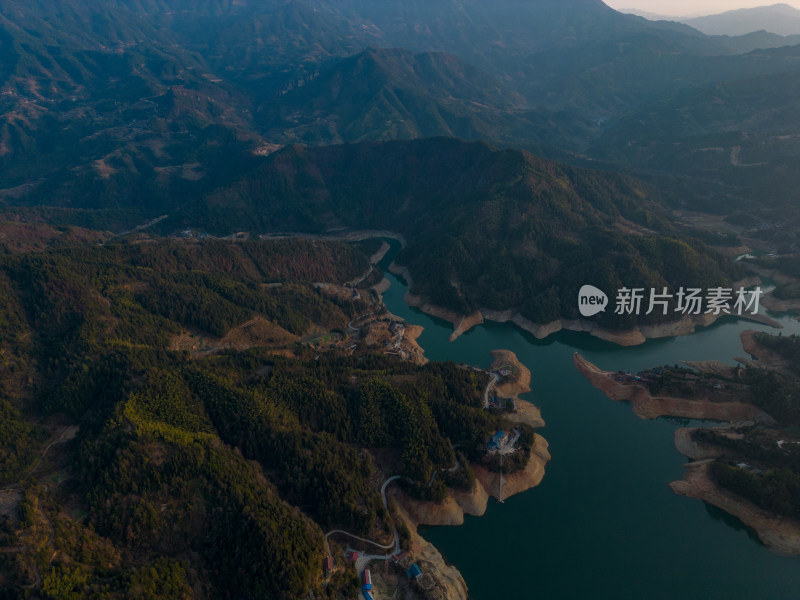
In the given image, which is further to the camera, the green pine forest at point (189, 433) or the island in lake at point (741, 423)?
the island in lake at point (741, 423)

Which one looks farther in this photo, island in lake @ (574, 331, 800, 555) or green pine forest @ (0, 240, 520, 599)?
island in lake @ (574, 331, 800, 555)

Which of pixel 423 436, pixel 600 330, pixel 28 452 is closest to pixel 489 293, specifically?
pixel 600 330

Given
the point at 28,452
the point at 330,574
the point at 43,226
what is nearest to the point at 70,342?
the point at 28,452

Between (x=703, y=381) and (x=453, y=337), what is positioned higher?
(x=703, y=381)

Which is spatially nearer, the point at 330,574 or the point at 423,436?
the point at 330,574

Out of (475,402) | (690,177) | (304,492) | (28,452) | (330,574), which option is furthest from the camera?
A: (690,177)

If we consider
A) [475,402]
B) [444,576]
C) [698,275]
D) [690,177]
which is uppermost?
[690,177]

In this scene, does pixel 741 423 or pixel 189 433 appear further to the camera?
pixel 741 423

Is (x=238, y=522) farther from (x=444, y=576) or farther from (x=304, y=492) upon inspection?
(x=444, y=576)

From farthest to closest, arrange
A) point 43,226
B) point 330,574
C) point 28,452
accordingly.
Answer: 1. point 43,226
2. point 28,452
3. point 330,574

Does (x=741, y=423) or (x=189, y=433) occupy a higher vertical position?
(x=189, y=433)
